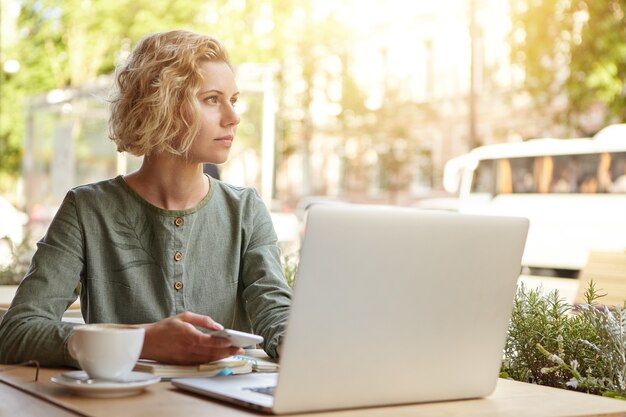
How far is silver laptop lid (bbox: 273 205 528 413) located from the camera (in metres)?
1.68

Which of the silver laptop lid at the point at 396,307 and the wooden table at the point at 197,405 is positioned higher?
the silver laptop lid at the point at 396,307

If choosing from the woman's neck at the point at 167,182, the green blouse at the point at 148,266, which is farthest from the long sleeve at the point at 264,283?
the woman's neck at the point at 167,182

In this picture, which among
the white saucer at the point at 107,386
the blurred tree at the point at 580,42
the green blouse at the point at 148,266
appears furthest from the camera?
the blurred tree at the point at 580,42

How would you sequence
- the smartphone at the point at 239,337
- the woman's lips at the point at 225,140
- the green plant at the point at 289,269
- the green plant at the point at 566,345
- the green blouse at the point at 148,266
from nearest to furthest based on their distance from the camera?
the smartphone at the point at 239,337 < the green plant at the point at 566,345 < the green blouse at the point at 148,266 < the woman's lips at the point at 225,140 < the green plant at the point at 289,269

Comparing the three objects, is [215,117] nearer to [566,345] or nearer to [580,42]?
[566,345]

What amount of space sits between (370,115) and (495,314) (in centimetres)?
2857

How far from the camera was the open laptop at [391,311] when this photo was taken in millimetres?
1679

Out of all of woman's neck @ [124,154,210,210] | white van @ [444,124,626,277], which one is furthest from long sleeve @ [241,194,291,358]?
white van @ [444,124,626,277]

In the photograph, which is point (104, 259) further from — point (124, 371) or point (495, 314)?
point (495, 314)

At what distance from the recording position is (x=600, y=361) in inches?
97.7

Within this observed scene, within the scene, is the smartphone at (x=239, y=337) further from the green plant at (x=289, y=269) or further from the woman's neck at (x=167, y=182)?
the green plant at (x=289, y=269)

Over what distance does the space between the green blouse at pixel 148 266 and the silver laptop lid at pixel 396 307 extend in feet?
2.09

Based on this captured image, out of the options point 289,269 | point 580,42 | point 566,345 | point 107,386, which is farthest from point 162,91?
point 580,42

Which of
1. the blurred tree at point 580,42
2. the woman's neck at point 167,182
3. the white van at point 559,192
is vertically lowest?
the white van at point 559,192
